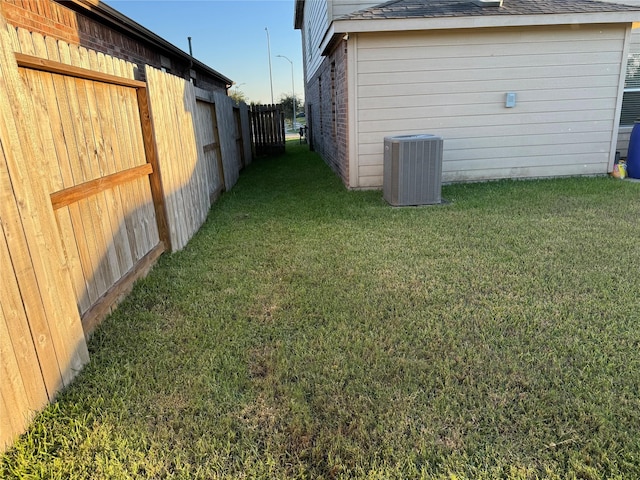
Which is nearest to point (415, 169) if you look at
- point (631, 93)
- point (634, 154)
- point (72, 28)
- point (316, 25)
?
point (634, 154)

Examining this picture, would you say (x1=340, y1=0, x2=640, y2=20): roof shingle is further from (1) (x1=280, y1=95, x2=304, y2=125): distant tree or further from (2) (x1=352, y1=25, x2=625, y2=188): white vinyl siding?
(1) (x1=280, y1=95, x2=304, y2=125): distant tree

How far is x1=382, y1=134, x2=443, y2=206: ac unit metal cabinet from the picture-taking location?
571 centimetres

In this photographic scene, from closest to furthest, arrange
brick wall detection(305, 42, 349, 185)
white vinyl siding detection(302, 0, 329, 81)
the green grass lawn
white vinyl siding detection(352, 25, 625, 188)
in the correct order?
the green grass lawn < white vinyl siding detection(352, 25, 625, 188) < brick wall detection(305, 42, 349, 185) < white vinyl siding detection(302, 0, 329, 81)

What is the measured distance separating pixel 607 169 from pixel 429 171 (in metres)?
4.10

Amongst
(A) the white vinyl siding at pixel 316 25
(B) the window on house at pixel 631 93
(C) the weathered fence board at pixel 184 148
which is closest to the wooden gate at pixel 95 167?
(C) the weathered fence board at pixel 184 148

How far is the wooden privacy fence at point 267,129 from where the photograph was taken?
1456cm

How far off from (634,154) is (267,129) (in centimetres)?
1095

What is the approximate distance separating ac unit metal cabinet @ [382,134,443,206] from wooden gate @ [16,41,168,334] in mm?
3337

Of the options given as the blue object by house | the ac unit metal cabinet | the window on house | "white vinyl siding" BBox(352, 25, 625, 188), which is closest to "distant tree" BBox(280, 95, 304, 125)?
the window on house

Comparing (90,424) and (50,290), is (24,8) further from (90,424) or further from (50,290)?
(90,424)

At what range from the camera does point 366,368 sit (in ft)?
7.43

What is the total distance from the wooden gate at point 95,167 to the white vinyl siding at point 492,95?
4.13m

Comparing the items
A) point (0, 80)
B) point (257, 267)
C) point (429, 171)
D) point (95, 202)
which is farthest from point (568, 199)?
point (0, 80)

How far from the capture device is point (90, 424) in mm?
1902
